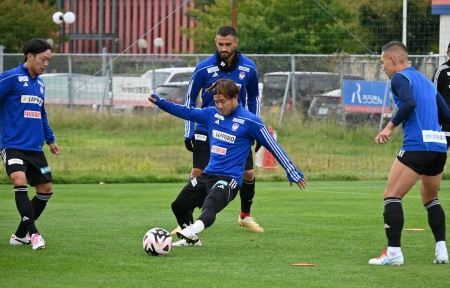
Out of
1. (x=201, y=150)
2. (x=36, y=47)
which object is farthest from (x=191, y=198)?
(x=36, y=47)

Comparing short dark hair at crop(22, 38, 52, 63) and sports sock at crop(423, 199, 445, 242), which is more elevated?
short dark hair at crop(22, 38, 52, 63)

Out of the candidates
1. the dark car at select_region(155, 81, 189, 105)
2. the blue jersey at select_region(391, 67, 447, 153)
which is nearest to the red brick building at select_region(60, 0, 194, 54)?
the dark car at select_region(155, 81, 189, 105)

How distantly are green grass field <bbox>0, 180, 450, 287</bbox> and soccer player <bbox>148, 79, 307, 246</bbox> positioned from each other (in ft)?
1.81

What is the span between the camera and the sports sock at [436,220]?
27.8 ft

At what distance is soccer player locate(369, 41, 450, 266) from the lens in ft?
26.9

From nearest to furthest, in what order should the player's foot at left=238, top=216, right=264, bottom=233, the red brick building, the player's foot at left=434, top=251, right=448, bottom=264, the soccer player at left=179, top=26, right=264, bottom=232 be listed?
the player's foot at left=434, top=251, right=448, bottom=264 < the soccer player at left=179, top=26, right=264, bottom=232 < the player's foot at left=238, top=216, right=264, bottom=233 < the red brick building

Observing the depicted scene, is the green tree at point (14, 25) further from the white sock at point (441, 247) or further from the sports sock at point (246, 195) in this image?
the white sock at point (441, 247)

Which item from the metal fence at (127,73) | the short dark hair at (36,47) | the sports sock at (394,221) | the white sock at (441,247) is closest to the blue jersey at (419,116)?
the sports sock at (394,221)

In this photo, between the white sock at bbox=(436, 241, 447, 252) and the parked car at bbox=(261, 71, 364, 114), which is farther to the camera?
the parked car at bbox=(261, 71, 364, 114)

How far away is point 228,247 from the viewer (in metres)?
9.39

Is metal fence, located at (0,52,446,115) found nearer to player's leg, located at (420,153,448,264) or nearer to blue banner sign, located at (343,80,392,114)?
blue banner sign, located at (343,80,392,114)

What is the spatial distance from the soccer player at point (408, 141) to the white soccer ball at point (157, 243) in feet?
6.04

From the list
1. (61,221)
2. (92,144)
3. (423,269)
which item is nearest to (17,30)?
(92,144)

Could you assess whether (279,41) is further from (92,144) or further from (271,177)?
(271,177)
